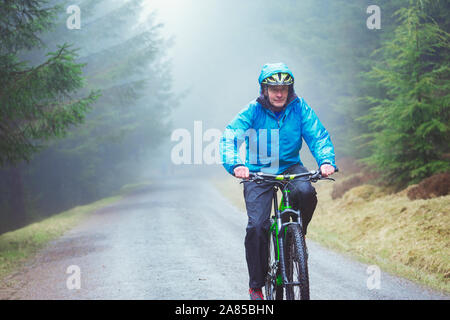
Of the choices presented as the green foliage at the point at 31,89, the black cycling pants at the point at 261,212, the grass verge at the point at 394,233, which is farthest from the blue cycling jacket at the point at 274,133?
the green foliage at the point at 31,89

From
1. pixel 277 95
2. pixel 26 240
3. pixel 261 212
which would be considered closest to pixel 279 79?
pixel 277 95

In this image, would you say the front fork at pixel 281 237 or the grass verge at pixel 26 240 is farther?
the grass verge at pixel 26 240

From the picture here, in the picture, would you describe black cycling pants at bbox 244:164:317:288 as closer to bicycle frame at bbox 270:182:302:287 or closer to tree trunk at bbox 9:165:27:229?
bicycle frame at bbox 270:182:302:287

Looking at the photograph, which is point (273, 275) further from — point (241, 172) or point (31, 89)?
point (31, 89)

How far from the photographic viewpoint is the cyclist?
4188 mm

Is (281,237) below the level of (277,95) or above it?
below

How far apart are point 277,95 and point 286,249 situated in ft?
5.04

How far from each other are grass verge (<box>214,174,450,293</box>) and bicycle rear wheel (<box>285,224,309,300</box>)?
3.03m

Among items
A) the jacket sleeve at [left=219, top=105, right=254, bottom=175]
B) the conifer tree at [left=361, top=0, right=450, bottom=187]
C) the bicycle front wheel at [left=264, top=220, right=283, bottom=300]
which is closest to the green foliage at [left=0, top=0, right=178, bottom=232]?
the conifer tree at [left=361, top=0, right=450, bottom=187]

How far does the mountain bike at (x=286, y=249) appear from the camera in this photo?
3.72m

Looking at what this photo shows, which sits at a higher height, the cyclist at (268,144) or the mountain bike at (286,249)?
the cyclist at (268,144)

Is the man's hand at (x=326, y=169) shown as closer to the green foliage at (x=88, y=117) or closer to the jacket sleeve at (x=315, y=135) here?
the jacket sleeve at (x=315, y=135)

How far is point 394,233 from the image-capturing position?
Answer: 347 inches

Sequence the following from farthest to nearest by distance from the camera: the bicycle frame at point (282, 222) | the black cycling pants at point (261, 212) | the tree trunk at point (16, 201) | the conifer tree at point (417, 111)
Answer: the tree trunk at point (16, 201) < the conifer tree at point (417, 111) < the black cycling pants at point (261, 212) < the bicycle frame at point (282, 222)
